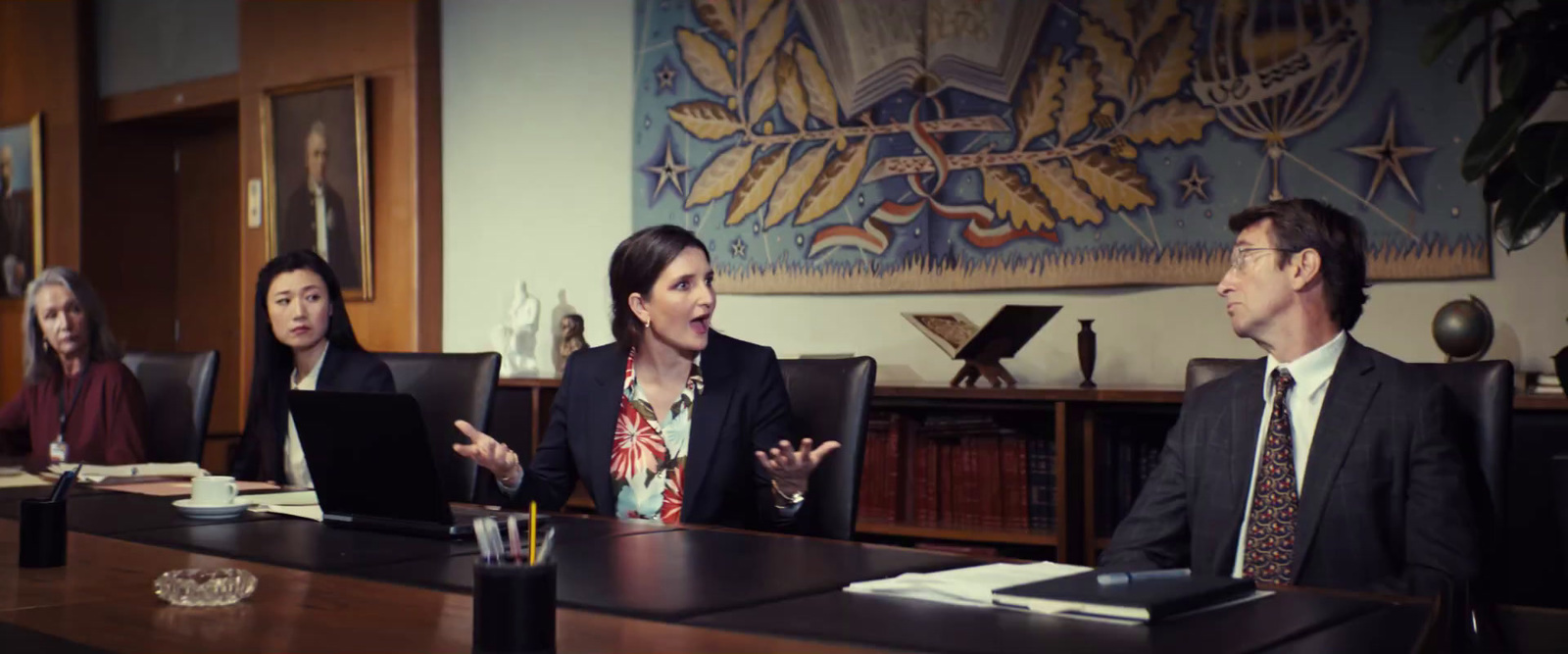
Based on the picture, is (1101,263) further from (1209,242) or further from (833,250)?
(833,250)

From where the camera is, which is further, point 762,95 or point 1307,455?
point 762,95

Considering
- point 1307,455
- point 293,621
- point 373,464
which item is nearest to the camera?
point 293,621

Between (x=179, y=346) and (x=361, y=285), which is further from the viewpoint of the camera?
(x=179, y=346)

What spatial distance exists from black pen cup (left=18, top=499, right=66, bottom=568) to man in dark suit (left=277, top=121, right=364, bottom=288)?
13.1 ft

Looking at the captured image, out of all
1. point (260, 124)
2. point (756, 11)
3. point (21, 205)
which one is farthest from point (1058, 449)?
point (21, 205)

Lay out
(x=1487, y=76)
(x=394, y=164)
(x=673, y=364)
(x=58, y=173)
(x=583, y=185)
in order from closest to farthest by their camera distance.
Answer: (x=673, y=364)
(x=1487, y=76)
(x=583, y=185)
(x=394, y=164)
(x=58, y=173)

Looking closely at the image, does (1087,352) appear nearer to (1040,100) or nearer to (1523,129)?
(1040,100)

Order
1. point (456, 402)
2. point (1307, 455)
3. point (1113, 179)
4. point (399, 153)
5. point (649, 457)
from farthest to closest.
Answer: point (399, 153)
point (1113, 179)
point (456, 402)
point (649, 457)
point (1307, 455)

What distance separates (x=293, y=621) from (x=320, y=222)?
15.4 feet

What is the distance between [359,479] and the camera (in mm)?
2098

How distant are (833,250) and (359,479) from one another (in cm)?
254

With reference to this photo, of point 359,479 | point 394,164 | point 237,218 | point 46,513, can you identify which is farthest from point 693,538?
point 237,218

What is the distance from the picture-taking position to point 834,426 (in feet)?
8.52

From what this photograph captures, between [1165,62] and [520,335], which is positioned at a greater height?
[1165,62]
